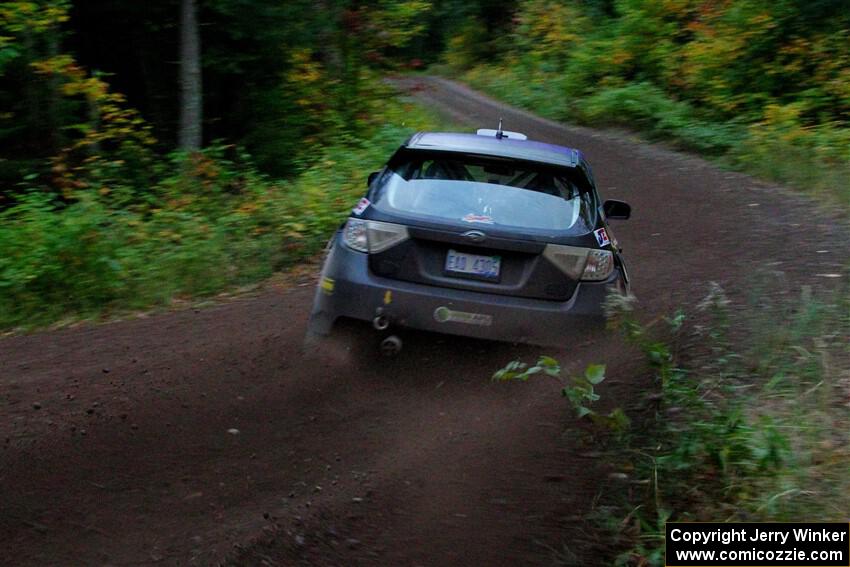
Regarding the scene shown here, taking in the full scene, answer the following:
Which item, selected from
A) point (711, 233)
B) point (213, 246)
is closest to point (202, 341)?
point (213, 246)

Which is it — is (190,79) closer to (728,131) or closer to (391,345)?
(391,345)

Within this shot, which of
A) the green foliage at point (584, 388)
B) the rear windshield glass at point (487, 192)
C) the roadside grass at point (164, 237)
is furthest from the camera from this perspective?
the roadside grass at point (164, 237)

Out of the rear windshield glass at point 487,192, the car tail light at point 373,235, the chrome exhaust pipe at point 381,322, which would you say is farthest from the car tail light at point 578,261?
the chrome exhaust pipe at point 381,322

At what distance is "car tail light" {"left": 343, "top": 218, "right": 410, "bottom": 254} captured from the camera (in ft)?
19.3

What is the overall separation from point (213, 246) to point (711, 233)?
237 inches

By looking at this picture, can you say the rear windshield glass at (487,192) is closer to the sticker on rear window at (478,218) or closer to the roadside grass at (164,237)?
the sticker on rear window at (478,218)

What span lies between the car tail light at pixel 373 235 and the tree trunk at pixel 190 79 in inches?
298

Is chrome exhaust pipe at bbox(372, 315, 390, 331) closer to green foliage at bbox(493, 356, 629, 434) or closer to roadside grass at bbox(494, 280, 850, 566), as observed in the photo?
roadside grass at bbox(494, 280, 850, 566)

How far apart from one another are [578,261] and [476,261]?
644mm

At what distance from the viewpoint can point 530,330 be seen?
5.75m

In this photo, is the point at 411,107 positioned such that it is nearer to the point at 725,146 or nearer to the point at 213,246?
the point at 725,146

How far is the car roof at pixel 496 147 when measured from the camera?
6262mm

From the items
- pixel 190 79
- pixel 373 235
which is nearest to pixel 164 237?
pixel 190 79

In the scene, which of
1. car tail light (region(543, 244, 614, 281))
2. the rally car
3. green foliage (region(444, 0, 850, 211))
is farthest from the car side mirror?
green foliage (region(444, 0, 850, 211))
